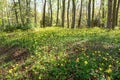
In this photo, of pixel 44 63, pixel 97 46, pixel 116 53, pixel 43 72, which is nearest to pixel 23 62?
pixel 44 63

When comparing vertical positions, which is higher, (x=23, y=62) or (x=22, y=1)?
(x=22, y=1)

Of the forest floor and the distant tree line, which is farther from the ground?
the distant tree line

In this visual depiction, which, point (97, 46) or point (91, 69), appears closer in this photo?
point (91, 69)

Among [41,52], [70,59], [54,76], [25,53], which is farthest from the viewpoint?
[25,53]

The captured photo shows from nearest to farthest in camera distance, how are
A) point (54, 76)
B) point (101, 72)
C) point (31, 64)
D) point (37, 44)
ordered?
point (101, 72), point (54, 76), point (31, 64), point (37, 44)

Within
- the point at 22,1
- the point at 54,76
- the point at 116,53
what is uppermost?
the point at 22,1

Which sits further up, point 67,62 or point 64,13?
point 64,13

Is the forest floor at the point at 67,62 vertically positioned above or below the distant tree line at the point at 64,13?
below

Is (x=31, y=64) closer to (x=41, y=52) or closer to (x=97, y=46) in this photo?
(x=41, y=52)

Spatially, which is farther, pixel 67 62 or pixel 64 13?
pixel 64 13

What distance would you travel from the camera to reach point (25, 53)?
42.7 ft

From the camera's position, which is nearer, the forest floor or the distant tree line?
the forest floor

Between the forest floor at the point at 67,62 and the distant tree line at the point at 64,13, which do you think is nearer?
the forest floor at the point at 67,62

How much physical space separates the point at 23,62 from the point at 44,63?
68.4 inches
